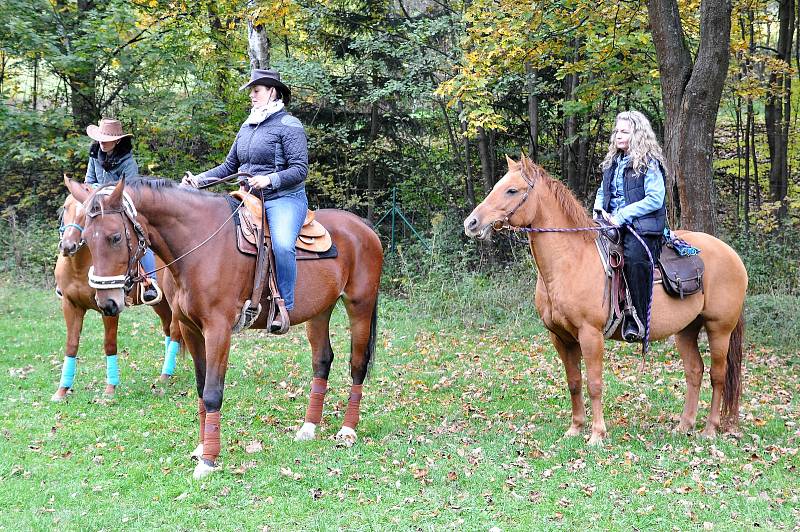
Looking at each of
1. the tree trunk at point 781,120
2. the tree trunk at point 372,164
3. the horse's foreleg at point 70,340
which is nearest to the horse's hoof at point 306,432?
the horse's foreleg at point 70,340

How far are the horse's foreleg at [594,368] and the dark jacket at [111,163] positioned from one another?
204 inches

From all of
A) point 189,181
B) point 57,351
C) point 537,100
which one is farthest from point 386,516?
point 537,100

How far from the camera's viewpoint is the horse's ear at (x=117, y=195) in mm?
4809

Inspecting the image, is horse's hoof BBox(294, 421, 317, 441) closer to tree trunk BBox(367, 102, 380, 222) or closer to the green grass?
the green grass

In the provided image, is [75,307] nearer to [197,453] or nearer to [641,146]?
[197,453]

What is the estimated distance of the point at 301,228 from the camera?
6074 mm

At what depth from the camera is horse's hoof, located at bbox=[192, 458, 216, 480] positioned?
5.32m

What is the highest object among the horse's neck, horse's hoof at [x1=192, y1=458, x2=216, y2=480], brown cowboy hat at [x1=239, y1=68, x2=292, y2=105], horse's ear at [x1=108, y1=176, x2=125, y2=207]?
brown cowboy hat at [x1=239, y1=68, x2=292, y2=105]

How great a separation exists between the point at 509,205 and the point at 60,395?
549 cm

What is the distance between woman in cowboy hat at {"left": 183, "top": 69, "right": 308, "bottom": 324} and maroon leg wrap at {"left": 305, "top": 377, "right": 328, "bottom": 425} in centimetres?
111

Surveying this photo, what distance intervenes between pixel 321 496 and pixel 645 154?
399 cm

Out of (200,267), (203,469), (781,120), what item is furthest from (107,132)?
(781,120)

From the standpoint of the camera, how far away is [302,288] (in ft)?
19.8

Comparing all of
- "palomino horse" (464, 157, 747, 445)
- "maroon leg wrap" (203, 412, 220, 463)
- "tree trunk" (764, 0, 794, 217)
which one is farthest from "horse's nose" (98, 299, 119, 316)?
"tree trunk" (764, 0, 794, 217)
